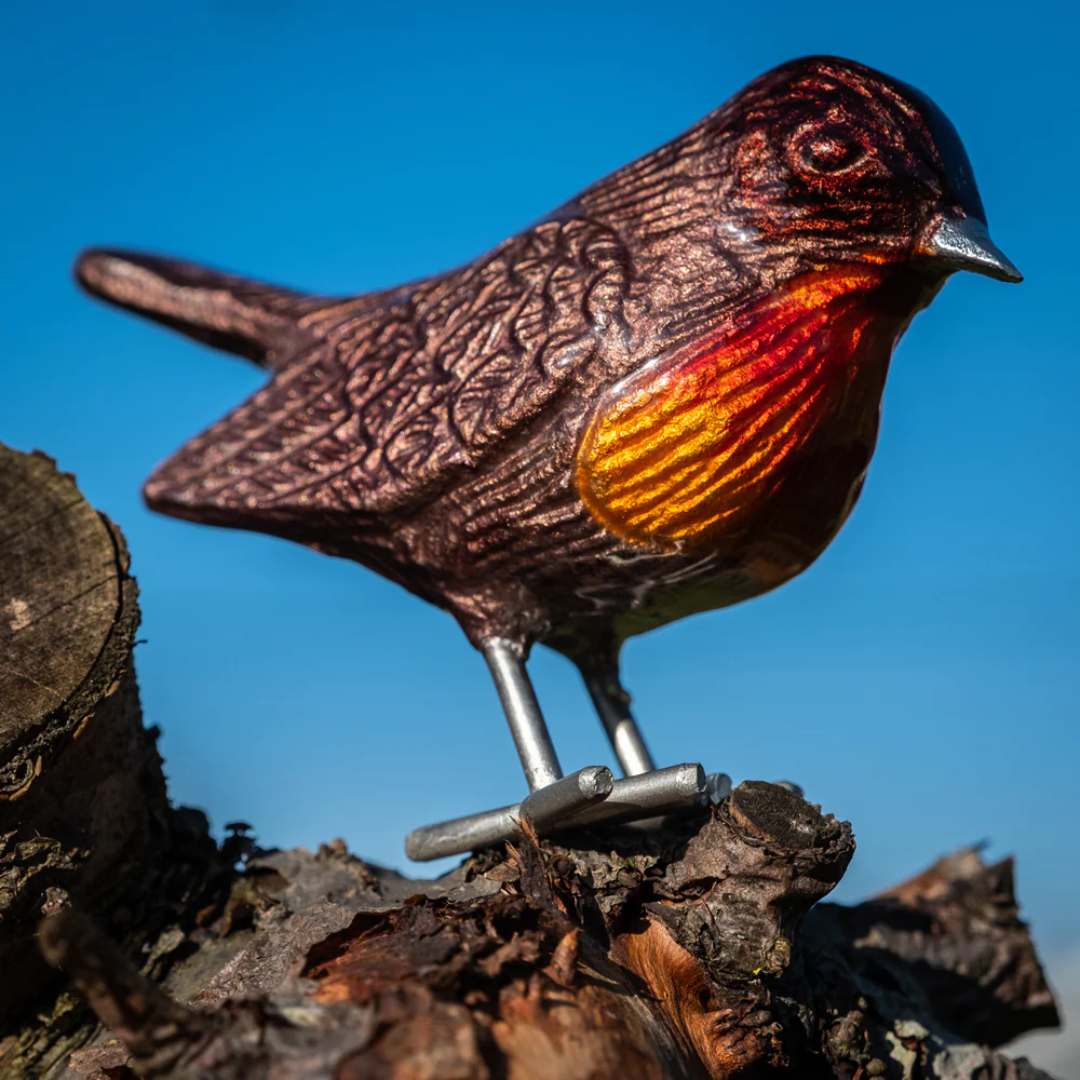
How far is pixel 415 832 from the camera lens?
2396mm

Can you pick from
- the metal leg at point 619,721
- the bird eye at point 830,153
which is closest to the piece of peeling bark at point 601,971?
the metal leg at point 619,721

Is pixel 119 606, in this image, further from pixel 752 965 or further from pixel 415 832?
pixel 752 965

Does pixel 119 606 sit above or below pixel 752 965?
above

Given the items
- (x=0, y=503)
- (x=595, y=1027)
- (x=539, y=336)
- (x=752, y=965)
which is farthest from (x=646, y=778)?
(x=0, y=503)

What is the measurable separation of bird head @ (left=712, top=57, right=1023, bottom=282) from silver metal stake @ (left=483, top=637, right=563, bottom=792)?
960 mm

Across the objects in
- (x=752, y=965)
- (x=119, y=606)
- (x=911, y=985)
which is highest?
(x=119, y=606)

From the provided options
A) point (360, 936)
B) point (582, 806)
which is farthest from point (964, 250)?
point (360, 936)

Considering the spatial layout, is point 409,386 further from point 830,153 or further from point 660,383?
point 830,153

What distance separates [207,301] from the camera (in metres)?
3.24

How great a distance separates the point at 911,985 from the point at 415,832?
1.29 meters

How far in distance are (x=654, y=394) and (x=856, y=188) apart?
569 mm

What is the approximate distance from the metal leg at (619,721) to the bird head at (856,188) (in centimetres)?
110

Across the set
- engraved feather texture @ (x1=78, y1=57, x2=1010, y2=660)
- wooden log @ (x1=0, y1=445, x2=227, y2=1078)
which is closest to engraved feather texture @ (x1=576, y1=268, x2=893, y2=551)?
engraved feather texture @ (x1=78, y1=57, x2=1010, y2=660)

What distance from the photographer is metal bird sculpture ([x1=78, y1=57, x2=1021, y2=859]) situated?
7.22 ft
